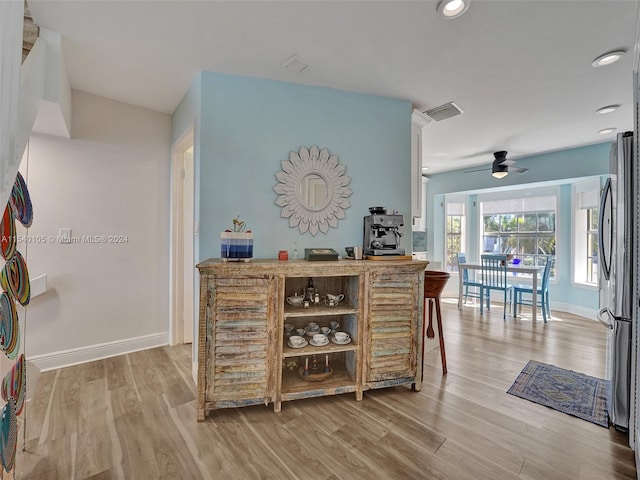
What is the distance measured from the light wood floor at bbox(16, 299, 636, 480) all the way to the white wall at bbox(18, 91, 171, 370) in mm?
423

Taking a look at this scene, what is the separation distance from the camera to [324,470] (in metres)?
1.51

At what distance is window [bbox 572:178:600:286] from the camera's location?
15.1ft

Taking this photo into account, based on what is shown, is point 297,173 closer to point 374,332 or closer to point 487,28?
point 374,332

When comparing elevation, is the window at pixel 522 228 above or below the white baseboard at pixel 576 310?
above

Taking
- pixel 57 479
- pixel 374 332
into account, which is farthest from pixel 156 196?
pixel 374 332

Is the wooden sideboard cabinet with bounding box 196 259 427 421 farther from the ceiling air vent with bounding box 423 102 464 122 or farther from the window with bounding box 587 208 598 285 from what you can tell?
the window with bounding box 587 208 598 285

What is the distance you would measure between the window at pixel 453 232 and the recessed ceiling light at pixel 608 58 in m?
3.99

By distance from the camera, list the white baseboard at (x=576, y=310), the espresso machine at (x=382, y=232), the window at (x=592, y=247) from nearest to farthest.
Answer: the espresso machine at (x=382, y=232), the white baseboard at (x=576, y=310), the window at (x=592, y=247)

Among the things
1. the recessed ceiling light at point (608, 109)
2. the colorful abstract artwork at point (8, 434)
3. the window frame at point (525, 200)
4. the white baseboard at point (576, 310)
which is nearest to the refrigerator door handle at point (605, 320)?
the recessed ceiling light at point (608, 109)

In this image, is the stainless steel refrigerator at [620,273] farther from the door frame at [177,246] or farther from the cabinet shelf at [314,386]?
the door frame at [177,246]

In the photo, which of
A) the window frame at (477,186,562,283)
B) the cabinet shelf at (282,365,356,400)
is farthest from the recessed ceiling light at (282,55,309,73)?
the window frame at (477,186,562,283)

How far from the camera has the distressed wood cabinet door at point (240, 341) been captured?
189cm

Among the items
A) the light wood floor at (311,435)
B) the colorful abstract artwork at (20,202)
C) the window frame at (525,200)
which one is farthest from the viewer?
the window frame at (525,200)

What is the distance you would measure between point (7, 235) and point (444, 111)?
3.49m
